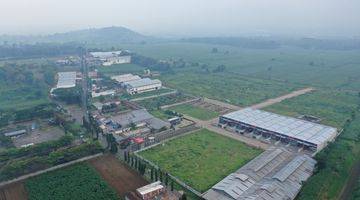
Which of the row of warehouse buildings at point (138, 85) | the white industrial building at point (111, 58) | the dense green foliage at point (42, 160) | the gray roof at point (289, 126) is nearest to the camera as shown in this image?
the dense green foliage at point (42, 160)

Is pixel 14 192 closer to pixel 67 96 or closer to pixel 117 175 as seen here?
pixel 117 175

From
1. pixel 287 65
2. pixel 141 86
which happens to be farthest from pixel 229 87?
pixel 287 65

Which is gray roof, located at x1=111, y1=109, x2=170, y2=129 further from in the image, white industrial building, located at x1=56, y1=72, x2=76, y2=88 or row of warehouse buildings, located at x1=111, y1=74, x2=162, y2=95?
white industrial building, located at x1=56, y1=72, x2=76, y2=88

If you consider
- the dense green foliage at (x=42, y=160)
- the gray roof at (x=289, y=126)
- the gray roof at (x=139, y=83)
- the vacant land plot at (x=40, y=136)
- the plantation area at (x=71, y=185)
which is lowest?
the vacant land plot at (x=40, y=136)

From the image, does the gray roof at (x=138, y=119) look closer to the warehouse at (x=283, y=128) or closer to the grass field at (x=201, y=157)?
the grass field at (x=201, y=157)

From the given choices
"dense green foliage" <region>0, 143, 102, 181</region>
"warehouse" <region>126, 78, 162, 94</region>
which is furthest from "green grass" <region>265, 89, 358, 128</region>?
"dense green foliage" <region>0, 143, 102, 181</region>

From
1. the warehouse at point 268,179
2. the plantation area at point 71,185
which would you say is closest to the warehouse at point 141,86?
the plantation area at point 71,185

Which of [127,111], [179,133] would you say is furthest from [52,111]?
[179,133]
